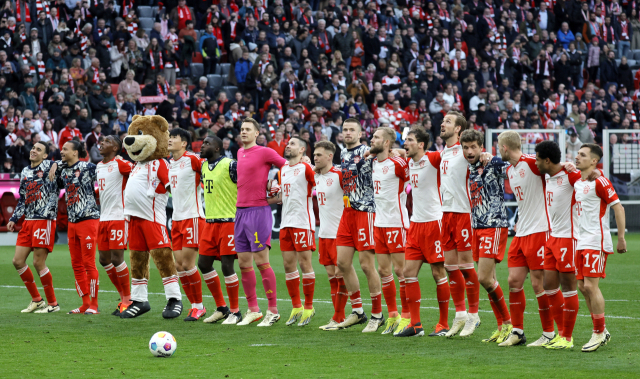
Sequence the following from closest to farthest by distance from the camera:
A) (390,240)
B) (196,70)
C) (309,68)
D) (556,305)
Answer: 1. (556,305)
2. (390,240)
3. (309,68)
4. (196,70)

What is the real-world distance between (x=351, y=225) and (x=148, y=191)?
2.76 m

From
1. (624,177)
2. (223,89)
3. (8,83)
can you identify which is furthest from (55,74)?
(624,177)

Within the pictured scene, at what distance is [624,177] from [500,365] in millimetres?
16877

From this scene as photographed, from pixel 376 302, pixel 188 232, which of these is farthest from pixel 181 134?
pixel 376 302

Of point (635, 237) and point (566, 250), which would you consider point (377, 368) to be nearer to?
point (566, 250)

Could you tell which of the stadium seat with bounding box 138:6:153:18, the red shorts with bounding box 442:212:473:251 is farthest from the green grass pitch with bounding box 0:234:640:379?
the stadium seat with bounding box 138:6:153:18

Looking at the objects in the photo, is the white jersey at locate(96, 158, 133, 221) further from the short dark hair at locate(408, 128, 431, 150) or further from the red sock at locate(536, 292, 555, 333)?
the red sock at locate(536, 292, 555, 333)

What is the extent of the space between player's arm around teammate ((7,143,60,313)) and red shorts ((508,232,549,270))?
5.98 m

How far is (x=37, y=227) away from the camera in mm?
11148

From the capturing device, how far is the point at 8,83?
21828 millimetres

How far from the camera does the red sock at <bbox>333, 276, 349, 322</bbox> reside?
969cm

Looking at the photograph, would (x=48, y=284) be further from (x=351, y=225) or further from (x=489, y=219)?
(x=489, y=219)

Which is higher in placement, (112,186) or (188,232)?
(112,186)

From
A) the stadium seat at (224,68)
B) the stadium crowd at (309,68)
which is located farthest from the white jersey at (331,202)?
the stadium seat at (224,68)
